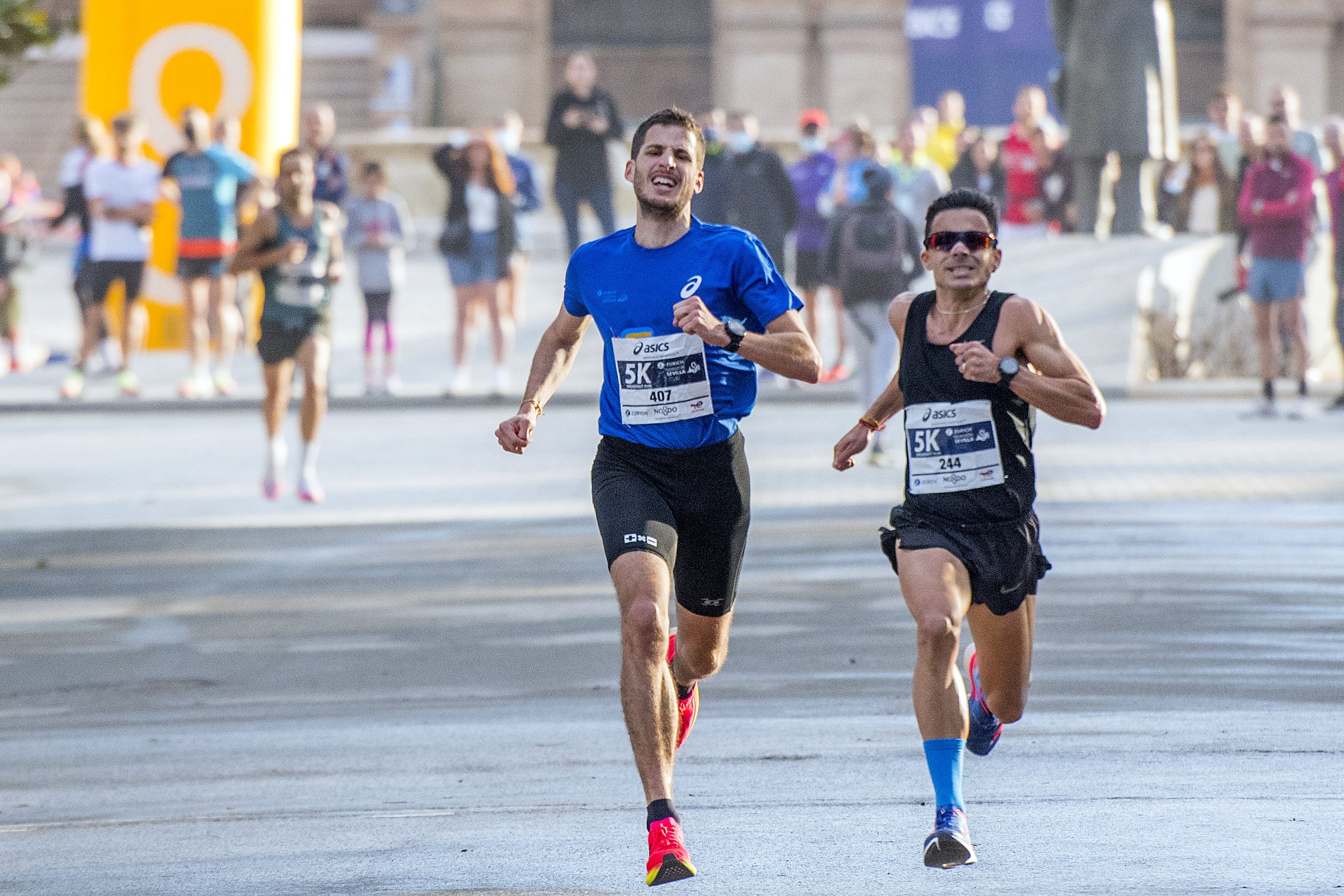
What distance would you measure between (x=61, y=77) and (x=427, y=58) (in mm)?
7001

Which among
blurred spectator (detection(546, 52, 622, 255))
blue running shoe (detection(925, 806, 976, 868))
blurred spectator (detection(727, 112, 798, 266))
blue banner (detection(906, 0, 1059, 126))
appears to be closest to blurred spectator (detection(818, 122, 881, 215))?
blurred spectator (detection(727, 112, 798, 266))

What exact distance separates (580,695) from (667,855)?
111 inches

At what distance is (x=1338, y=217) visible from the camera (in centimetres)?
1590

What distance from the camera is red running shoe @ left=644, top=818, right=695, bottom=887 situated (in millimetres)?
5098

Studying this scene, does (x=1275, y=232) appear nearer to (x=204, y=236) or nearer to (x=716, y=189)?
(x=716, y=189)

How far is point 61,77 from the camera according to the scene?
41.1 meters

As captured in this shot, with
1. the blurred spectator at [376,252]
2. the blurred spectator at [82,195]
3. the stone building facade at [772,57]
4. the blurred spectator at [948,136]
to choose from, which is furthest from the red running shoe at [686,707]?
the stone building facade at [772,57]

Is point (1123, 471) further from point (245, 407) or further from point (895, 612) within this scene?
point (245, 407)

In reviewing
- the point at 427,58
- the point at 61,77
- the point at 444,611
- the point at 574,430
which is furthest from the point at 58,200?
the point at 444,611

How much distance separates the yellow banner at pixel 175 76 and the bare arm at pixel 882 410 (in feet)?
52.5

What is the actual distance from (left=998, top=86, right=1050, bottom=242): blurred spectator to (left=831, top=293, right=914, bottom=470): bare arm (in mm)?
14277

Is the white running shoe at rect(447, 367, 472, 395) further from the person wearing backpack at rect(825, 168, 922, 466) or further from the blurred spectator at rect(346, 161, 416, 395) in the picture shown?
the person wearing backpack at rect(825, 168, 922, 466)

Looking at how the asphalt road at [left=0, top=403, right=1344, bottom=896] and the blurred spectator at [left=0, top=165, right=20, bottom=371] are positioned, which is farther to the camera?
the blurred spectator at [left=0, top=165, right=20, bottom=371]

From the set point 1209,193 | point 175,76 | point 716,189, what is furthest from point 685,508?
point 175,76
